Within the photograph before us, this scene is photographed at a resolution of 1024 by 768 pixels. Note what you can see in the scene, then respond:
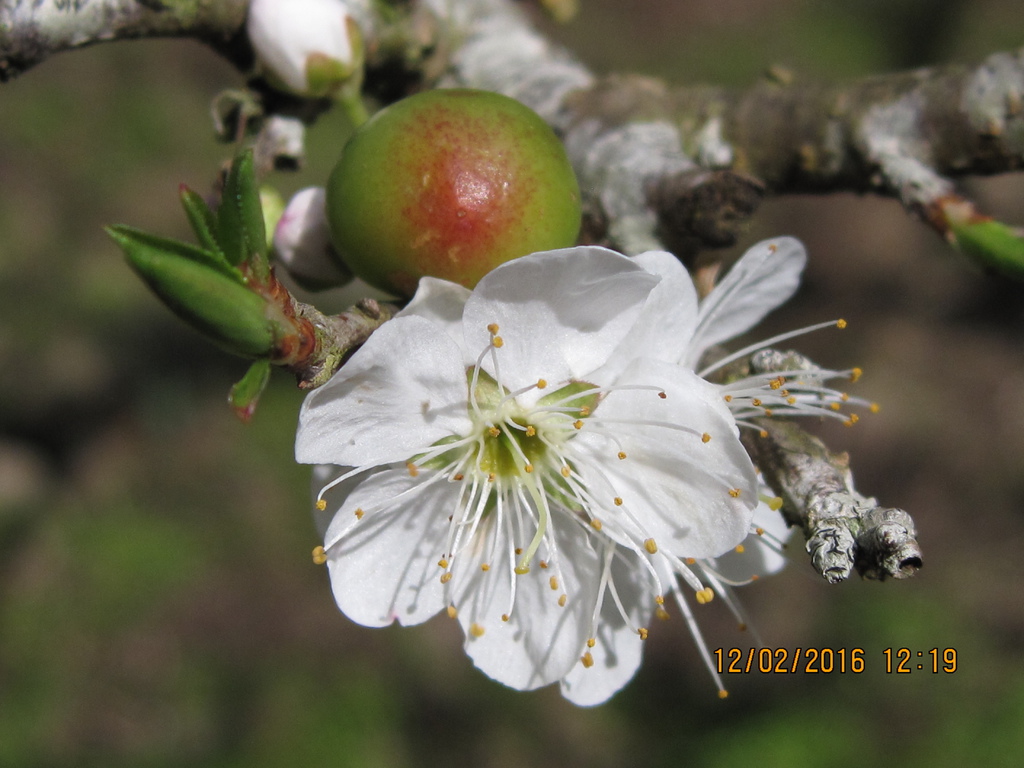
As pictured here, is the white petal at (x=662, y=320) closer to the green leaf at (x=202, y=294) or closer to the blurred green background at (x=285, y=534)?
the green leaf at (x=202, y=294)

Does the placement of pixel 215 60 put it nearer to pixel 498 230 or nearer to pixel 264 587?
pixel 264 587

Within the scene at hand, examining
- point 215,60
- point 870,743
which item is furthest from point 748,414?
point 215,60

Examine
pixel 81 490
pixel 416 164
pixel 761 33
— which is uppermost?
pixel 416 164

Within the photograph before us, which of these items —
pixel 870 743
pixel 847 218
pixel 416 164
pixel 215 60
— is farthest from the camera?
pixel 215 60

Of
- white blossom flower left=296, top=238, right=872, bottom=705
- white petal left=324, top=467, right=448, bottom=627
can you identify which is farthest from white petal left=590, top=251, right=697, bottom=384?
white petal left=324, top=467, right=448, bottom=627

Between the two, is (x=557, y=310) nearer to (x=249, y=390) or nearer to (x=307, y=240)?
(x=249, y=390)

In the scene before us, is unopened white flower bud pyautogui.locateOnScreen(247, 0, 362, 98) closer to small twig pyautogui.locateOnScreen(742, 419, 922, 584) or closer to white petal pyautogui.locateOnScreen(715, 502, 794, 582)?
small twig pyautogui.locateOnScreen(742, 419, 922, 584)

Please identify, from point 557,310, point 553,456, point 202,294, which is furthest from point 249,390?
point 553,456
